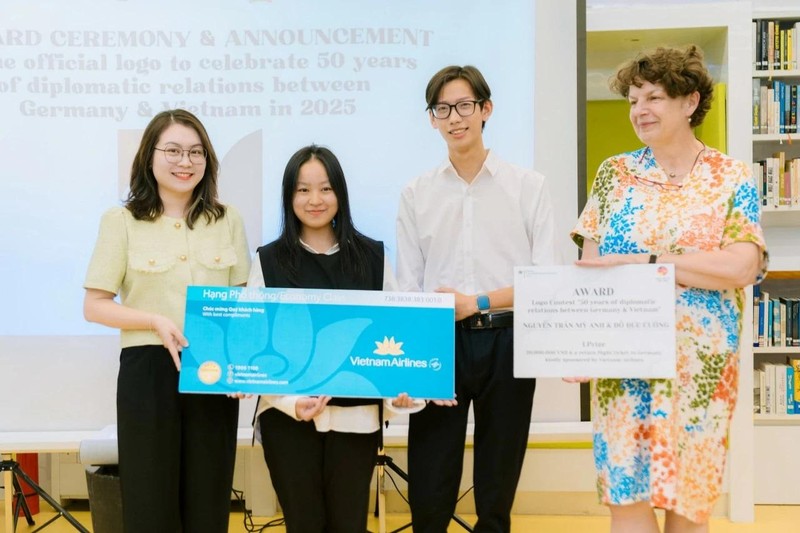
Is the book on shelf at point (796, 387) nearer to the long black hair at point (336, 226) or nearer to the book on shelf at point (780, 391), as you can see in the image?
the book on shelf at point (780, 391)

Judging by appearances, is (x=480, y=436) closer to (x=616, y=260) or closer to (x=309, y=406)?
A: (x=309, y=406)

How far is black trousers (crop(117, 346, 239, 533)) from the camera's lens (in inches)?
74.7

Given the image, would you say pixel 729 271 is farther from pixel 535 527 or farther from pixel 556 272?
pixel 535 527

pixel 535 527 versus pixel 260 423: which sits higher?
pixel 260 423

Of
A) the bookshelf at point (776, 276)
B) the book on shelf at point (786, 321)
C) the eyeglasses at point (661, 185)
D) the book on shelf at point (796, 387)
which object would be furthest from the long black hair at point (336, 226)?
the book on shelf at point (796, 387)

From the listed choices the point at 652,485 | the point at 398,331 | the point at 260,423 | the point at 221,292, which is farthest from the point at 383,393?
the point at 652,485

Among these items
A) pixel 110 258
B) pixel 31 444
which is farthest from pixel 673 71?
pixel 31 444

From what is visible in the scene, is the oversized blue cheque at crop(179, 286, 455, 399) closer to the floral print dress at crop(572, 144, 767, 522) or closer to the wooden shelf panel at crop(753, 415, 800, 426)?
the floral print dress at crop(572, 144, 767, 522)

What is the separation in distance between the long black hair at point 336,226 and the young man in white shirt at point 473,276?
212 mm

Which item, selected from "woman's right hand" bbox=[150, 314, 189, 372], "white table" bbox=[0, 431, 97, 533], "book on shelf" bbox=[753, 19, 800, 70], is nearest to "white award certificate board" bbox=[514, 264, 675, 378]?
"woman's right hand" bbox=[150, 314, 189, 372]

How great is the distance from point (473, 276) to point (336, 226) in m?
0.45

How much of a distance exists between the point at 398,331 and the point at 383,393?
0.17m

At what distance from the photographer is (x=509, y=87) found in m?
2.94

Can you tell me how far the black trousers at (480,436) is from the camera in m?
2.05
